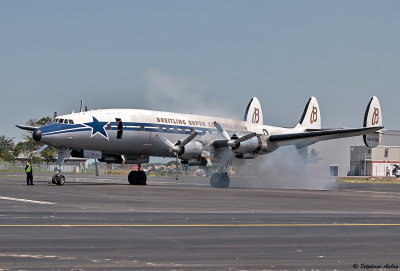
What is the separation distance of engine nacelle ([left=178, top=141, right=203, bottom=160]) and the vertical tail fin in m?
14.1

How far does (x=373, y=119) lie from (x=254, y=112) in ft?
34.0

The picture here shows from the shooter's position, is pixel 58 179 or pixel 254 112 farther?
pixel 254 112

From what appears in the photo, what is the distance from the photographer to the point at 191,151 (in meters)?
40.9

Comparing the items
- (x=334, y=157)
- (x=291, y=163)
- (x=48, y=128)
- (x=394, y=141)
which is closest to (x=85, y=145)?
(x=48, y=128)

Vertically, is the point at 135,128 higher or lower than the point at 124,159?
higher

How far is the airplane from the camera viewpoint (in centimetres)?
3744

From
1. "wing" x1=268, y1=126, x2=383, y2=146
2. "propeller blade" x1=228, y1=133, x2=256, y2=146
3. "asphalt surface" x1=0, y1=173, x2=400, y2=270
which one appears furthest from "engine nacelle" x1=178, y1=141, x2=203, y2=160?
"asphalt surface" x1=0, y1=173, x2=400, y2=270

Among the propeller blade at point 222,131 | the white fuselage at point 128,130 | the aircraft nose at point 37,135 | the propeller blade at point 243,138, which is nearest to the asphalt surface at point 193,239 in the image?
the aircraft nose at point 37,135

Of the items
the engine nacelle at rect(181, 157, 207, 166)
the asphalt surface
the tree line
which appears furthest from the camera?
the tree line

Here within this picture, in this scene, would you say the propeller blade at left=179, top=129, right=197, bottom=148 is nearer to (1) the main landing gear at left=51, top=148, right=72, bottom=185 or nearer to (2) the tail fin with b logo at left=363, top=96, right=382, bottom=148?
(1) the main landing gear at left=51, top=148, right=72, bottom=185

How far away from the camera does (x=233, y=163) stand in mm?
44531

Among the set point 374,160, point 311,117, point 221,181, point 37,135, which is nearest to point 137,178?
point 221,181

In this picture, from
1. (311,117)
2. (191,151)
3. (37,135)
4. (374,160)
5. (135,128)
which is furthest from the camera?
(374,160)

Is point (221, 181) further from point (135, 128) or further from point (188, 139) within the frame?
point (135, 128)
